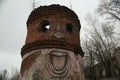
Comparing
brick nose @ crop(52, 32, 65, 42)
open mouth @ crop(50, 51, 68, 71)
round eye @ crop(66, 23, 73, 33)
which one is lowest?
open mouth @ crop(50, 51, 68, 71)

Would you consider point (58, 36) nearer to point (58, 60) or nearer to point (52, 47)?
point (52, 47)

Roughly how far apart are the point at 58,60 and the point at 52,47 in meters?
0.72

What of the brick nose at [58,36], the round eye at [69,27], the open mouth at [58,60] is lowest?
the open mouth at [58,60]

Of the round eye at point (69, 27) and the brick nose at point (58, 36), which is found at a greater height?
the round eye at point (69, 27)

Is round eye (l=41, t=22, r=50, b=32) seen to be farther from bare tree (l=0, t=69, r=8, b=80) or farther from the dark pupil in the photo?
bare tree (l=0, t=69, r=8, b=80)

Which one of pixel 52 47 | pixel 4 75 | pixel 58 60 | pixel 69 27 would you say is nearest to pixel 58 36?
pixel 52 47

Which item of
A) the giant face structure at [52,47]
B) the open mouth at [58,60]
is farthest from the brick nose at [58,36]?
the open mouth at [58,60]

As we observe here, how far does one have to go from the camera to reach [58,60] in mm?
9102

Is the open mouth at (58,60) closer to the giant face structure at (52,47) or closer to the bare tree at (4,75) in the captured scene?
the giant face structure at (52,47)

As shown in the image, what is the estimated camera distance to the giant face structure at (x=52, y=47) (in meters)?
8.96

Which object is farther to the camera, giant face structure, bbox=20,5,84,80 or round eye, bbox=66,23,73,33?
round eye, bbox=66,23,73,33

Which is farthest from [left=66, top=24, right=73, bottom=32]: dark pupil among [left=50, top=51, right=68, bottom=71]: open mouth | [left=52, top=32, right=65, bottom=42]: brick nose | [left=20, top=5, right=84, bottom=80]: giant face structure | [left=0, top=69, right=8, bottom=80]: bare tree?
[left=0, top=69, right=8, bottom=80]: bare tree

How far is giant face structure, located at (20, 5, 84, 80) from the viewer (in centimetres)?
896

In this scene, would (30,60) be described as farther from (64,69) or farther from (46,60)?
(64,69)
